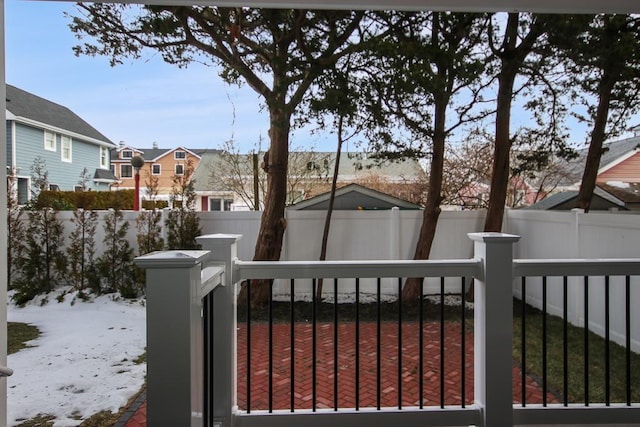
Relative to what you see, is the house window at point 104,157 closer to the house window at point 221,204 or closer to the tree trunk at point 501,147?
the house window at point 221,204

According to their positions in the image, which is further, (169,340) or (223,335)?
(223,335)

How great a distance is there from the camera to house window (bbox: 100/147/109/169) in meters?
14.0

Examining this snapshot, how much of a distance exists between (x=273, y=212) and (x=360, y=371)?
9.38 ft

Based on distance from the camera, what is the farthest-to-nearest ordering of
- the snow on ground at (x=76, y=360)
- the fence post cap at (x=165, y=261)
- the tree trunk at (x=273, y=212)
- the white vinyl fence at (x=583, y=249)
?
the tree trunk at (x=273, y=212) → the white vinyl fence at (x=583, y=249) → the snow on ground at (x=76, y=360) → the fence post cap at (x=165, y=261)

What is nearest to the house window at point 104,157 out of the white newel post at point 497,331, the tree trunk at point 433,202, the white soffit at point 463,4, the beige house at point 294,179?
the beige house at point 294,179

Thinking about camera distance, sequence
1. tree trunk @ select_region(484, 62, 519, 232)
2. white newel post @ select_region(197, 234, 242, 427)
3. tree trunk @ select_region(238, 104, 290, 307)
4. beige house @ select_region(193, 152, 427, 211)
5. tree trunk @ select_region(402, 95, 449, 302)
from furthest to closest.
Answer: beige house @ select_region(193, 152, 427, 211)
tree trunk @ select_region(402, 95, 449, 302)
tree trunk @ select_region(238, 104, 290, 307)
tree trunk @ select_region(484, 62, 519, 232)
white newel post @ select_region(197, 234, 242, 427)

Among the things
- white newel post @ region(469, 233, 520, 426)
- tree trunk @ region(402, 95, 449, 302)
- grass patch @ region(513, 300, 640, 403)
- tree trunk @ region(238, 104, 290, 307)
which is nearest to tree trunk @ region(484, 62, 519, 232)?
tree trunk @ region(402, 95, 449, 302)

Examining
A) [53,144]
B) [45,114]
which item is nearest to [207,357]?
[53,144]

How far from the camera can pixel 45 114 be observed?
11.4 m

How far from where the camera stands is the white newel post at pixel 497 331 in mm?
1831

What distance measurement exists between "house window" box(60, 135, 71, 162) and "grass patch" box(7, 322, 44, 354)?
27.2ft

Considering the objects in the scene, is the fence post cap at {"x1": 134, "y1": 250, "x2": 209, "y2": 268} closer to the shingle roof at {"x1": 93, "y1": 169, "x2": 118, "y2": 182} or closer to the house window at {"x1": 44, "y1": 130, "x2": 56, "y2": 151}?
the house window at {"x1": 44, "y1": 130, "x2": 56, "y2": 151}

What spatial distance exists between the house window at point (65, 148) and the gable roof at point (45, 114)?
258 millimetres

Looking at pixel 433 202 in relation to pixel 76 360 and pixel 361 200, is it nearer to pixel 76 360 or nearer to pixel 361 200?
pixel 361 200
